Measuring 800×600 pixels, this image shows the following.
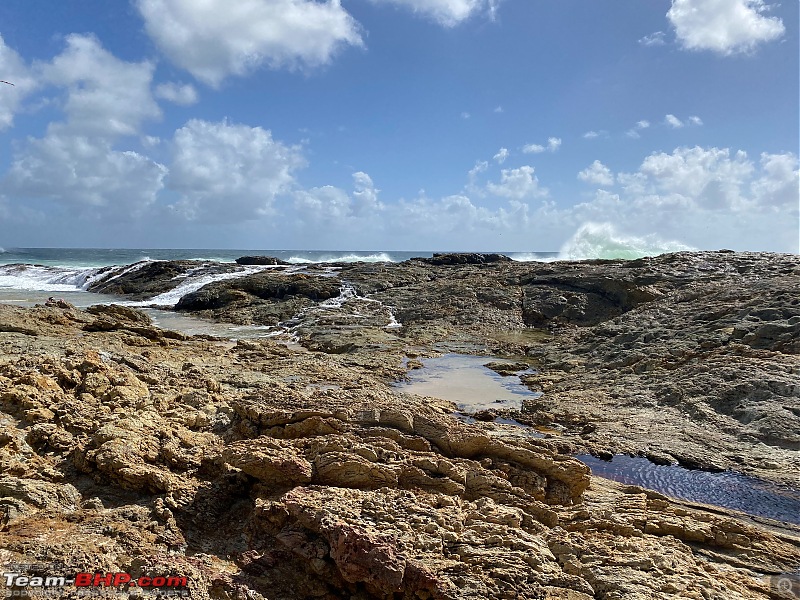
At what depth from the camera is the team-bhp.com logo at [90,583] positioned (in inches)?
120

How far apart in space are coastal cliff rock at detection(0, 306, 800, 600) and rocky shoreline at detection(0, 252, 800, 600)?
20 mm

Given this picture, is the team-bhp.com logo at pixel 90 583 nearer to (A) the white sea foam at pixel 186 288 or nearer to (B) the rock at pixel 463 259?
(A) the white sea foam at pixel 186 288

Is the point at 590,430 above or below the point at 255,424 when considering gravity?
below

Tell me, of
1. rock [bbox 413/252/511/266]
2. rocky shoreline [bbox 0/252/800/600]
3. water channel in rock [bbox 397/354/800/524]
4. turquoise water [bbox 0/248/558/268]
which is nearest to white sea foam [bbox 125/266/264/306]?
rock [bbox 413/252/511/266]

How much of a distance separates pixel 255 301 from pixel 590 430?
21.3m

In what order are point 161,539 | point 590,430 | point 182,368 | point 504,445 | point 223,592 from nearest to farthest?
point 223,592, point 161,539, point 504,445, point 590,430, point 182,368

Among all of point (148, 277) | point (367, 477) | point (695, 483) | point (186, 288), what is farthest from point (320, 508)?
point (148, 277)

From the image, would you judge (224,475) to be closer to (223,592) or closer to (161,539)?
(161,539)

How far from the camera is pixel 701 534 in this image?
501 centimetres

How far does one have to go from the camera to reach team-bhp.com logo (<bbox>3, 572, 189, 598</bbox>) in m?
3.04

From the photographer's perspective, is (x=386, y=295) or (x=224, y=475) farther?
(x=386, y=295)

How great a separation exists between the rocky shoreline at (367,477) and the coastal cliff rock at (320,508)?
0.02 m

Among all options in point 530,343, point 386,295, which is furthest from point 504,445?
point 386,295

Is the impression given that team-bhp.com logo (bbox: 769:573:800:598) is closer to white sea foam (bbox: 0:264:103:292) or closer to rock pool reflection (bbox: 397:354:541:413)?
rock pool reflection (bbox: 397:354:541:413)
